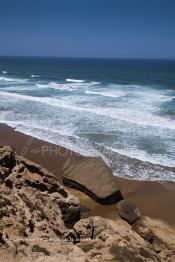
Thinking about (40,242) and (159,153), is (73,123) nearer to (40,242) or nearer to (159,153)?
(159,153)

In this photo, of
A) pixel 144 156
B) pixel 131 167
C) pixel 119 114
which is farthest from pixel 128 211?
pixel 119 114

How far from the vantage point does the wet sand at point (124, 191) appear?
13193mm

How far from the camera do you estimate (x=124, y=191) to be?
48.6ft

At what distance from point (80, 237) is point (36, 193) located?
2.11 metres

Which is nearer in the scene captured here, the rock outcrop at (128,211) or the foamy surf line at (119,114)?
the rock outcrop at (128,211)

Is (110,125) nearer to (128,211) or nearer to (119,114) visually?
(119,114)

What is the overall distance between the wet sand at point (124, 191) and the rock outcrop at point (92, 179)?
10.7 inches

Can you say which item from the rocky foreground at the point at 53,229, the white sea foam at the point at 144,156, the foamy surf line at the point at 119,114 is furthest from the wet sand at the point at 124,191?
the foamy surf line at the point at 119,114

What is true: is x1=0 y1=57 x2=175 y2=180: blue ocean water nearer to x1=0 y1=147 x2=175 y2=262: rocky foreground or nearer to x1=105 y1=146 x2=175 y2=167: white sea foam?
x1=105 y1=146 x2=175 y2=167: white sea foam

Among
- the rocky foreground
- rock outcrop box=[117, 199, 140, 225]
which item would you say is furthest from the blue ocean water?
the rocky foreground

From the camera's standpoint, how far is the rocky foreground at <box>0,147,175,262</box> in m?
6.42

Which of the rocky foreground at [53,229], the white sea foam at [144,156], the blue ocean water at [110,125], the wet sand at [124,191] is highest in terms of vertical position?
the rocky foreground at [53,229]

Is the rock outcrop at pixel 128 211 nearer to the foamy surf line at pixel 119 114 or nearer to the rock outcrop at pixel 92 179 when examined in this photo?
the rock outcrop at pixel 92 179

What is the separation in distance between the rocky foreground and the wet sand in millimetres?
1101
